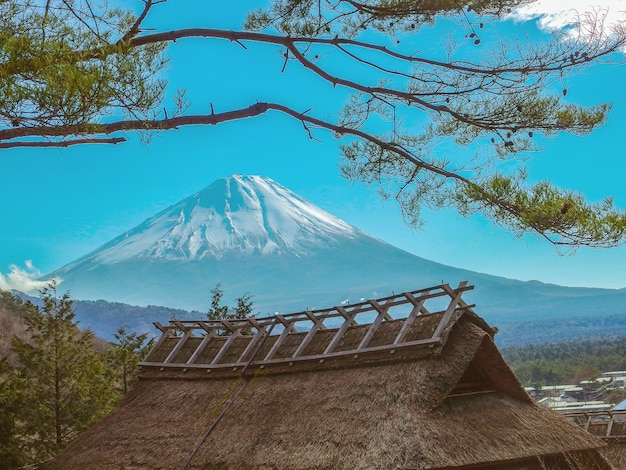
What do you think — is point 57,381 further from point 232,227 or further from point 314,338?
point 232,227

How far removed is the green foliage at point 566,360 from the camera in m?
38.1

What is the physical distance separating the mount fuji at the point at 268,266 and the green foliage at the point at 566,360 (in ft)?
77.2

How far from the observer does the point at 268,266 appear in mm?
101062

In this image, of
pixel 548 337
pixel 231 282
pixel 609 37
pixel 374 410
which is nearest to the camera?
pixel 609 37

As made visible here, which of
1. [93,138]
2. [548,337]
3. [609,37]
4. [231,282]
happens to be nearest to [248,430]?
[93,138]

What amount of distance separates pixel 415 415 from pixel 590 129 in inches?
146

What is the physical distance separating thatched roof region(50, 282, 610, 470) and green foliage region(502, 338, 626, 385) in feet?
74.7

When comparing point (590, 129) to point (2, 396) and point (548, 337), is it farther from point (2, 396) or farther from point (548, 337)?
point (548, 337)

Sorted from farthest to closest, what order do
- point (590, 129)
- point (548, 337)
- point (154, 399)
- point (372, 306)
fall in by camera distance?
point (548, 337) → point (154, 399) → point (372, 306) → point (590, 129)

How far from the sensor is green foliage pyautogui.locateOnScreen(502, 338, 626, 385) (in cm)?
3811

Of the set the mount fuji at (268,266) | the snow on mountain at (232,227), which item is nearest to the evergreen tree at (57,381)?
the mount fuji at (268,266)

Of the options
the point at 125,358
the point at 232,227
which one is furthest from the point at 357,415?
the point at 232,227

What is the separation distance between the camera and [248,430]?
859 cm

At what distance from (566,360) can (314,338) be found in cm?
3753
